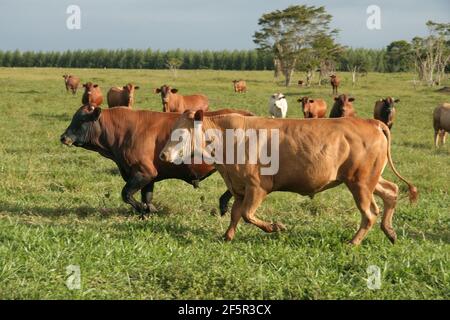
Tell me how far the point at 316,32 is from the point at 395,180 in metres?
55.7

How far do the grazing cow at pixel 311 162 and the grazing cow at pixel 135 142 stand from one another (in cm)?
118

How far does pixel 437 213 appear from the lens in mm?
7602

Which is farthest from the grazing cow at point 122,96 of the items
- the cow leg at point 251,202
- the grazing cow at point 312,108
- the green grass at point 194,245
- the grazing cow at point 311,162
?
the cow leg at point 251,202

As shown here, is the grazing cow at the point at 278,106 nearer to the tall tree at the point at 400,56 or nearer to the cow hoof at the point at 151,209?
the cow hoof at the point at 151,209

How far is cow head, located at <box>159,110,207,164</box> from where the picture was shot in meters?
6.06

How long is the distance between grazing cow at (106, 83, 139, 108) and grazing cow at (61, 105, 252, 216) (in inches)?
598

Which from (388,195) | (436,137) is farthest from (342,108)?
(388,195)

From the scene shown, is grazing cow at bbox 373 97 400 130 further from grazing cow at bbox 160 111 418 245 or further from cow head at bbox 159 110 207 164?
cow head at bbox 159 110 207 164

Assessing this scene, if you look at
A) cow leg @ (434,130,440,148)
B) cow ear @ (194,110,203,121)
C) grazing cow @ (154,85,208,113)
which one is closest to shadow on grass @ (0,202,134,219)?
cow ear @ (194,110,203,121)

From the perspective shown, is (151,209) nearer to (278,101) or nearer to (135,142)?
(135,142)

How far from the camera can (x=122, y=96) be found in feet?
75.7

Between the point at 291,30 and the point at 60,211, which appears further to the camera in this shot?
the point at 291,30

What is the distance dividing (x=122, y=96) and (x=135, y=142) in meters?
16.2
